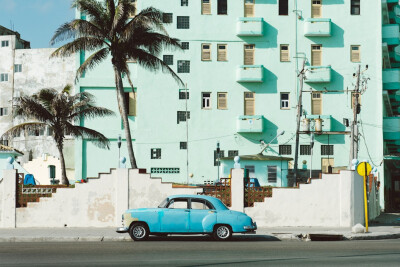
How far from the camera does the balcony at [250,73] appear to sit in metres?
60.2

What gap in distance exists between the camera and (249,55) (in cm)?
6138

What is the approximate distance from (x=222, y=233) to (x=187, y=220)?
121 cm

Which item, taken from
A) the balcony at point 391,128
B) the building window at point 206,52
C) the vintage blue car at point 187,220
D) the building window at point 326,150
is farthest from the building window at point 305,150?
the vintage blue car at point 187,220

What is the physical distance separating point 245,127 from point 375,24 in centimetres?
1354

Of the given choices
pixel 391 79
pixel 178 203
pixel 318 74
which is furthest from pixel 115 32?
pixel 391 79

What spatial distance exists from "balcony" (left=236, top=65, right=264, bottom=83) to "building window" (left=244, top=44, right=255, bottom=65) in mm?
1230

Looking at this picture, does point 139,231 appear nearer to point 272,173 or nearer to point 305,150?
point 272,173

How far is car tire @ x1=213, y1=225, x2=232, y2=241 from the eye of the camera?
23875 millimetres

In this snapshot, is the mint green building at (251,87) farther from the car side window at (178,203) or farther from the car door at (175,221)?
the car door at (175,221)

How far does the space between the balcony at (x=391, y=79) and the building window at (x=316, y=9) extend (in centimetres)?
723

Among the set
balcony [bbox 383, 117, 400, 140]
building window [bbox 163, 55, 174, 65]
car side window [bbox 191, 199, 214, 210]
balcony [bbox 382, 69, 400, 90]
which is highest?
building window [bbox 163, 55, 174, 65]

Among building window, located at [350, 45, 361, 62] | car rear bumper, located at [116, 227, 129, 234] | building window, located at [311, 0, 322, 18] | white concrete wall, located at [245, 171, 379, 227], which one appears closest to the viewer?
car rear bumper, located at [116, 227, 129, 234]

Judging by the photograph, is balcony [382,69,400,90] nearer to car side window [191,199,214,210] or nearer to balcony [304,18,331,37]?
balcony [304,18,331,37]

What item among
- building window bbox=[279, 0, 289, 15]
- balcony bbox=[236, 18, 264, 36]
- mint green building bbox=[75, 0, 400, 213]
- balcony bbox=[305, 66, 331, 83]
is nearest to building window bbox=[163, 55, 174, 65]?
mint green building bbox=[75, 0, 400, 213]
